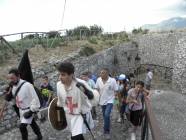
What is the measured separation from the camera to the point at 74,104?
17.1 feet

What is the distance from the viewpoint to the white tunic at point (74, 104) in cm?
515

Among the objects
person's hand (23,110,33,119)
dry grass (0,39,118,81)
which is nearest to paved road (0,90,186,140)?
person's hand (23,110,33,119)

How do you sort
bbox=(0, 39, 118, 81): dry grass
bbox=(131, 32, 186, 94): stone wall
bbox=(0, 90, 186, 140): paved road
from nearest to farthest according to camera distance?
bbox=(0, 90, 186, 140): paved road < bbox=(0, 39, 118, 81): dry grass < bbox=(131, 32, 186, 94): stone wall

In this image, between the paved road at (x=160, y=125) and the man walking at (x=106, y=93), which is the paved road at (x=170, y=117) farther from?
the man walking at (x=106, y=93)

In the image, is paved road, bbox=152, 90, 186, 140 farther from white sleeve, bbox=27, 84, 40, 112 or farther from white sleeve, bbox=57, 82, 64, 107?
white sleeve, bbox=57, 82, 64, 107

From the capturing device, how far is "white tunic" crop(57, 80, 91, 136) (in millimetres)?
5148

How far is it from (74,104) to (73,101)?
0.05 meters

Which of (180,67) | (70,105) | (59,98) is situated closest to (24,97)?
(59,98)

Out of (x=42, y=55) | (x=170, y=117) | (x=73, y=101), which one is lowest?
(x=170, y=117)

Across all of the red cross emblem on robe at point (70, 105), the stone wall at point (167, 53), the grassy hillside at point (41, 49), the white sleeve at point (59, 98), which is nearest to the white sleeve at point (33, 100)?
the white sleeve at point (59, 98)

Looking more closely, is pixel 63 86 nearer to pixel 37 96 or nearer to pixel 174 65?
pixel 37 96

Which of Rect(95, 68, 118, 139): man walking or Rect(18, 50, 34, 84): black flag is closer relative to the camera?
Rect(95, 68, 118, 139): man walking

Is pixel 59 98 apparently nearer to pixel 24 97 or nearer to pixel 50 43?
pixel 24 97

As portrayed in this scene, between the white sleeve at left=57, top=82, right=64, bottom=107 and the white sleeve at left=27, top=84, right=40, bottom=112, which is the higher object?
the white sleeve at left=57, top=82, right=64, bottom=107
